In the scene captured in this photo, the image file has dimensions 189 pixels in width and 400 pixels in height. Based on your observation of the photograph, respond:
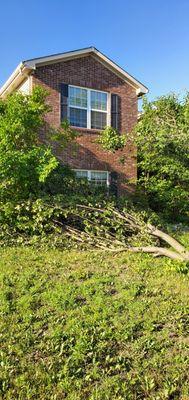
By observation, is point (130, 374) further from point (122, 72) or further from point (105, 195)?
point (122, 72)

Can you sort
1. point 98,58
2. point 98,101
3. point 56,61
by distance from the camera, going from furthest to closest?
point 98,58 → point 98,101 → point 56,61

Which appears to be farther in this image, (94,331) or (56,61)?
(56,61)

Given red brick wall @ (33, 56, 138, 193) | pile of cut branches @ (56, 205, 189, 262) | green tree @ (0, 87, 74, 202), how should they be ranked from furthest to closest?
red brick wall @ (33, 56, 138, 193) < green tree @ (0, 87, 74, 202) < pile of cut branches @ (56, 205, 189, 262)

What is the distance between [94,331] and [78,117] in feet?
41.2

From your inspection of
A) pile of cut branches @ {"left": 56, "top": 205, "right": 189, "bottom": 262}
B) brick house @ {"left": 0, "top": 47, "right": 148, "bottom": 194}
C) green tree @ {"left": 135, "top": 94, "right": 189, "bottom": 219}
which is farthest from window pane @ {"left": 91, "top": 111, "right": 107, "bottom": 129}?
pile of cut branches @ {"left": 56, "top": 205, "right": 189, "bottom": 262}

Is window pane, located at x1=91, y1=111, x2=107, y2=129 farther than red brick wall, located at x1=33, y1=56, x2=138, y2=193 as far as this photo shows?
Yes

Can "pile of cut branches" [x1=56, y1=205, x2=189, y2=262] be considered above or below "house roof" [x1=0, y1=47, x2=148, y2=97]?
below

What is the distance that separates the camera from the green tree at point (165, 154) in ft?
41.2

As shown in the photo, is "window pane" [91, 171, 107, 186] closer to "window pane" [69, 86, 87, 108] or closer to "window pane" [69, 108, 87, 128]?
"window pane" [69, 108, 87, 128]

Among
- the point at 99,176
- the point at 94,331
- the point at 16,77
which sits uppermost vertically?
the point at 16,77

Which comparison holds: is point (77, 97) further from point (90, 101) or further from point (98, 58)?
point (98, 58)

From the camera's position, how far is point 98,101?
17.2 meters

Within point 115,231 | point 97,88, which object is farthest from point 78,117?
point 115,231

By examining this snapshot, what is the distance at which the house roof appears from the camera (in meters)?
15.4
